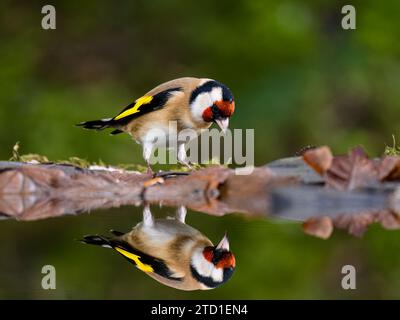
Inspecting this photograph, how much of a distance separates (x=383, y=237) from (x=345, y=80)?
584 cm

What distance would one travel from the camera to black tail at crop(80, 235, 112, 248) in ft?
11.4

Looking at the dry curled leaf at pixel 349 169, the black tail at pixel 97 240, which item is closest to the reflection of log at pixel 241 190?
the dry curled leaf at pixel 349 169

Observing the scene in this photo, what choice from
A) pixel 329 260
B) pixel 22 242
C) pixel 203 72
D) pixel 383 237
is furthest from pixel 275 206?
pixel 203 72

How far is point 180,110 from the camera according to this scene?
5387 millimetres

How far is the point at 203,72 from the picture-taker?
30.5ft

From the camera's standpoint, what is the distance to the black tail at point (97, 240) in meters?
3.49

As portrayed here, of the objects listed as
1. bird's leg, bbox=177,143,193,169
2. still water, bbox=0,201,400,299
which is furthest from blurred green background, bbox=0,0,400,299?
still water, bbox=0,201,400,299

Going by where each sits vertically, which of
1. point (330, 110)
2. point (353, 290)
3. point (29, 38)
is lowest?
point (353, 290)

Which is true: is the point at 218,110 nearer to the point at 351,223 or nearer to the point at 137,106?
the point at 137,106

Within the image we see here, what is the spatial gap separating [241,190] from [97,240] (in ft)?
2.90

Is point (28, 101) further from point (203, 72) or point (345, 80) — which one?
point (345, 80)

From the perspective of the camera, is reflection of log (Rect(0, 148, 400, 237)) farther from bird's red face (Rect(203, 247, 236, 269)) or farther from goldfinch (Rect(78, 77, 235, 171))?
goldfinch (Rect(78, 77, 235, 171))

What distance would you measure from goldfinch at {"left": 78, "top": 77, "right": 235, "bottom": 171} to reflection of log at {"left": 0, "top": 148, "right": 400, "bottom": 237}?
90 centimetres

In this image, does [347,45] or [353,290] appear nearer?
[353,290]
